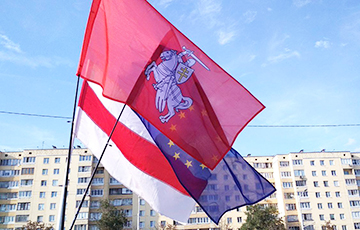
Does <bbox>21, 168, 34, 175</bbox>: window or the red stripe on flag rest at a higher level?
<bbox>21, 168, 34, 175</bbox>: window

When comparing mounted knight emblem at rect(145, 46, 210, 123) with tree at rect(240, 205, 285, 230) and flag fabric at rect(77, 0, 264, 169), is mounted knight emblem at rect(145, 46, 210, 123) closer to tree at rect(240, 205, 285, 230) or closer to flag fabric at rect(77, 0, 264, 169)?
flag fabric at rect(77, 0, 264, 169)

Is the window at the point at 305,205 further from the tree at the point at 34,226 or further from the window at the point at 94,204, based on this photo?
the tree at the point at 34,226

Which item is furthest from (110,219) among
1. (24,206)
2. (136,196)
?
(24,206)

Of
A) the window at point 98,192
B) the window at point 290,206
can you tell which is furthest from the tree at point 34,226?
the window at point 290,206

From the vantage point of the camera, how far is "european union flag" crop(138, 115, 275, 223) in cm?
918

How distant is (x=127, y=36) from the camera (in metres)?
8.64

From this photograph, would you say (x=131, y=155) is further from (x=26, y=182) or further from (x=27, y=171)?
(x=27, y=171)

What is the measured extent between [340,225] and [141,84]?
69.2m

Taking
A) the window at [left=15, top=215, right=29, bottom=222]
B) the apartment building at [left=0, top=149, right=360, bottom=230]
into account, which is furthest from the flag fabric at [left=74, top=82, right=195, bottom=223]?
the window at [left=15, top=215, right=29, bottom=222]

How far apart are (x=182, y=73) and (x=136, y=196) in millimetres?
61203

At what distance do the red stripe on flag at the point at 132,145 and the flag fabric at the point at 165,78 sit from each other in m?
1.58

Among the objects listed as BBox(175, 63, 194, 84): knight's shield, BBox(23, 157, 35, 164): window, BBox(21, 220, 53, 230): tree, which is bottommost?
BBox(175, 63, 194, 84): knight's shield

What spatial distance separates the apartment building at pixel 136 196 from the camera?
62.7 meters

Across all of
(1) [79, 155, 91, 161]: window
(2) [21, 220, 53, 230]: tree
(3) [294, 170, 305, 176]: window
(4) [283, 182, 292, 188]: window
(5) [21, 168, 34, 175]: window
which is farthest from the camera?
(3) [294, 170, 305, 176]: window
